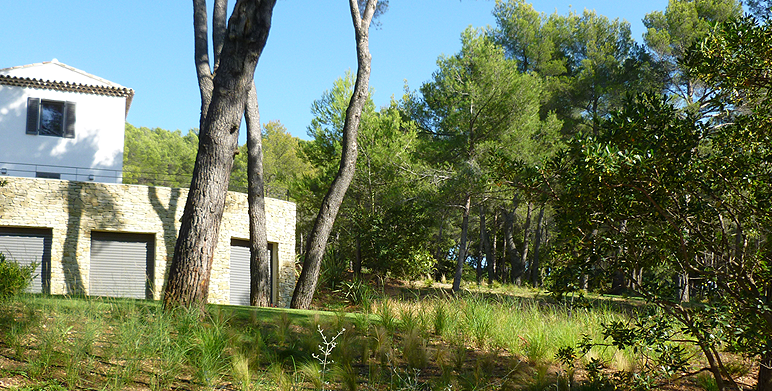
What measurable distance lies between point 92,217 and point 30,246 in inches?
65.9

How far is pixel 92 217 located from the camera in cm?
1434

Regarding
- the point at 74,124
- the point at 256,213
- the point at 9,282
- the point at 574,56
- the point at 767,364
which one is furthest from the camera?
the point at 574,56

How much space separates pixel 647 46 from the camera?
2131cm

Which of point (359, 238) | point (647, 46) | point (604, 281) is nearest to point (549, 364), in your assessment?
point (604, 281)

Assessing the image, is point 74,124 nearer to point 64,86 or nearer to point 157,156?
point 64,86

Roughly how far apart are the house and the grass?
7.71 meters

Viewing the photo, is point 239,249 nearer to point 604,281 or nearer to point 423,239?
point 423,239

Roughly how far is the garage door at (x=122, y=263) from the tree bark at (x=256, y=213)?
4.10 m

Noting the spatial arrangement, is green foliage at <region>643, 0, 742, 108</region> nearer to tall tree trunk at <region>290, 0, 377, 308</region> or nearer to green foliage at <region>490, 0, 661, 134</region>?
green foliage at <region>490, 0, 661, 134</region>

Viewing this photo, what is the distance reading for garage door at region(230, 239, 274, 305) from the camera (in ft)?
51.6

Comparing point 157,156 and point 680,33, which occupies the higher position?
point 680,33

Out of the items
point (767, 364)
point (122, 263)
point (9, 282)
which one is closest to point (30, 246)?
point (122, 263)

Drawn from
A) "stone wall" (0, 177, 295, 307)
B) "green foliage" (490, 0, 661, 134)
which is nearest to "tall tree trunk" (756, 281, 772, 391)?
"stone wall" (0, 177, 295, 307)

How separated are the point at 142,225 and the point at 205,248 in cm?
849
